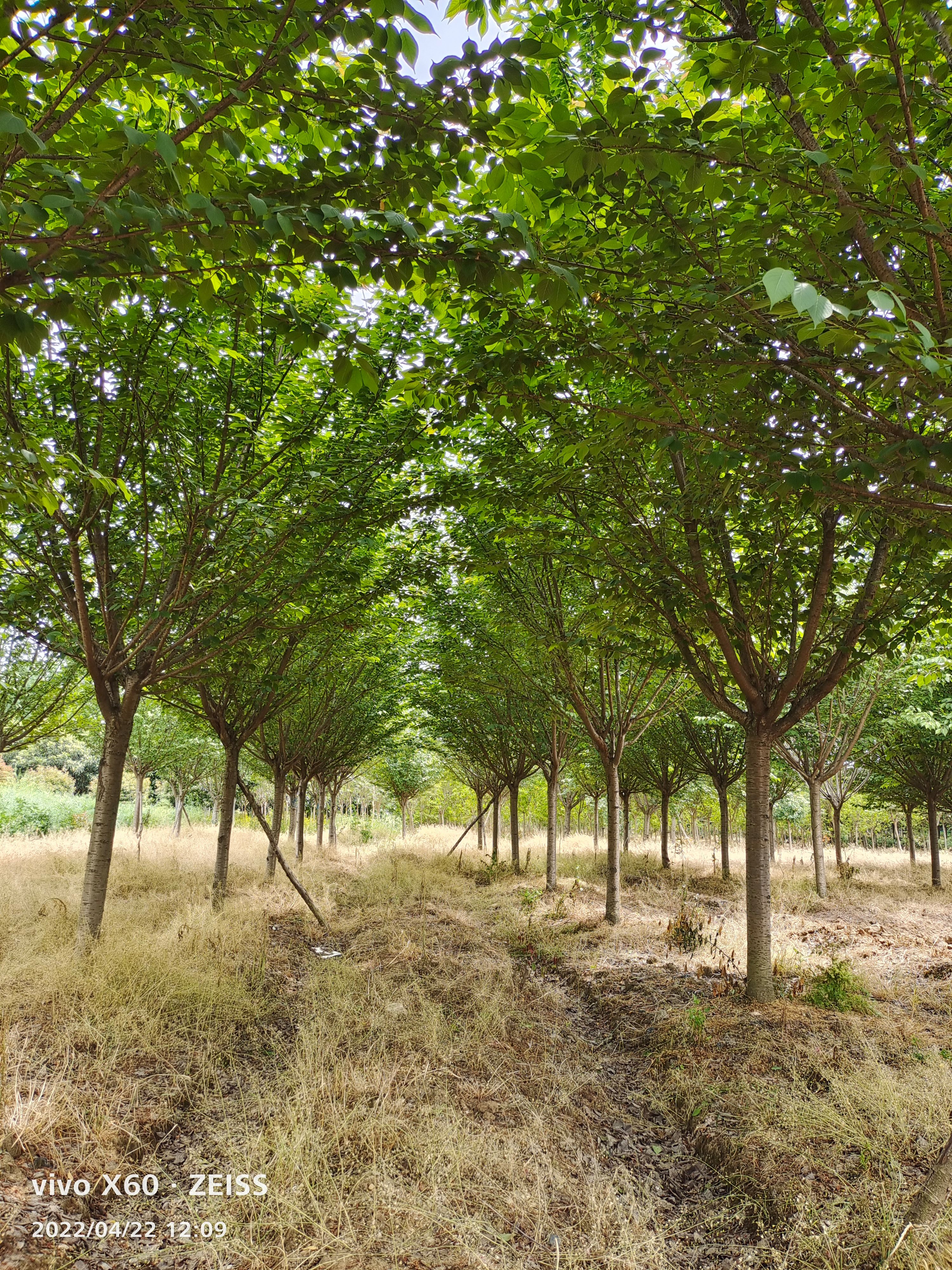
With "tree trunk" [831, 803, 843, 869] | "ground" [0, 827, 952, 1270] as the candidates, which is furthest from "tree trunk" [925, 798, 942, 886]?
"ground" [0, 827, 952, 1270]

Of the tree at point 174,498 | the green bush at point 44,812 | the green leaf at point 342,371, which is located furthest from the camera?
the green bush at point 44,812

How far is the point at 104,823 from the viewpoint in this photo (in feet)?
20.4

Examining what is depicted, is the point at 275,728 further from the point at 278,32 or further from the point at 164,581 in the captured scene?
the point at 278,32

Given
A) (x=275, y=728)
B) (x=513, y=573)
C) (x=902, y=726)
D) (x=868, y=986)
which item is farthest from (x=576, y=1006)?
(x=902, y=726)

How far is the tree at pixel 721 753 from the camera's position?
48.4 ft

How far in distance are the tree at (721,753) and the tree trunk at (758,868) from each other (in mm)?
8396

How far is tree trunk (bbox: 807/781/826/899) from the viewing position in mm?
12820

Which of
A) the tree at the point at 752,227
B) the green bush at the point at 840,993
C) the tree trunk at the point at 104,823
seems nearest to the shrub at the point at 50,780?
the tree trunk at the point at 104,823

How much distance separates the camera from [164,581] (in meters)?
6.00

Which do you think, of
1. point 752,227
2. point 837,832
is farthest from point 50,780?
point 752,227

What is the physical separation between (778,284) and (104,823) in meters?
7.02

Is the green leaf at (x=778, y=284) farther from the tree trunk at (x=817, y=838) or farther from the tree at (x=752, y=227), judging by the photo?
the tree trunk at (x=817, y=838)

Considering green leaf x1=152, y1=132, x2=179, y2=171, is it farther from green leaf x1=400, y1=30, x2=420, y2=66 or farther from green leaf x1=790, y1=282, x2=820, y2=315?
green leaf x1=790, y1=282, x2=820, y2=315

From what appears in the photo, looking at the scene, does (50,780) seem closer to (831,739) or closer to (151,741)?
(151,741)
